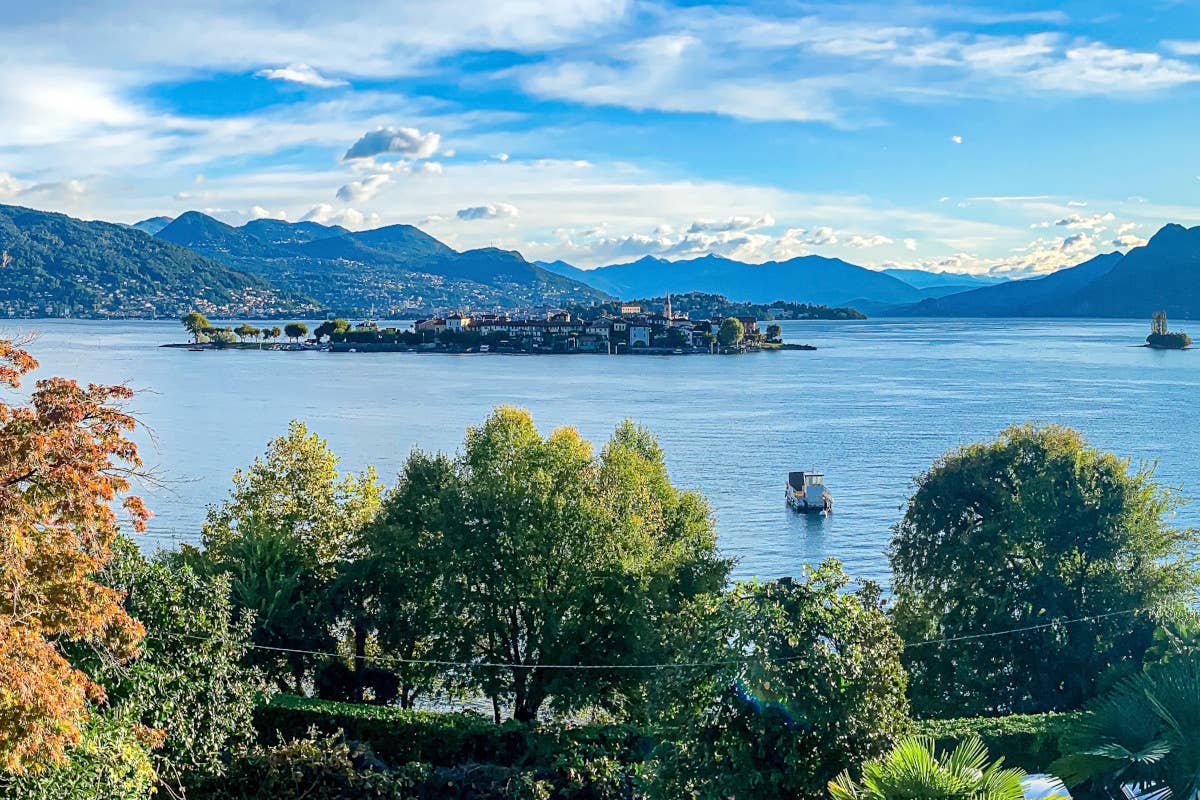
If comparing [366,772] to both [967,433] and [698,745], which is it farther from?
[967,433]

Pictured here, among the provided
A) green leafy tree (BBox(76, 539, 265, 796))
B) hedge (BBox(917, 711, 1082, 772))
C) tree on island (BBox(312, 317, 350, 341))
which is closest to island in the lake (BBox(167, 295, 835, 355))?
tree on island (BBox(312, 317, 350, 341))

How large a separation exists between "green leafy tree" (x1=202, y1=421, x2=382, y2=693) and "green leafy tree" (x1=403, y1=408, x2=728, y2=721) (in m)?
1.98

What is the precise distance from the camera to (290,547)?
60.6 feet

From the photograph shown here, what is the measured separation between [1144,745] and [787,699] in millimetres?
3295

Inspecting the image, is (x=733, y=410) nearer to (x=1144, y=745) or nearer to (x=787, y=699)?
(x=1144, y=745)

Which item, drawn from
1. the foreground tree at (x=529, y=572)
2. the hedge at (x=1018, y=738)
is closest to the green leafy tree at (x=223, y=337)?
the foreground tree at (x=529, y=572)

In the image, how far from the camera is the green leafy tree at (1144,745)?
9.05 meters

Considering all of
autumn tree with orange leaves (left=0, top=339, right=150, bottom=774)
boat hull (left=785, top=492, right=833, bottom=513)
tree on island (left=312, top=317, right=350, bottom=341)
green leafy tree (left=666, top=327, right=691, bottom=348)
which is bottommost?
boat hull (left=785, top=492, right=833, bottom=513)

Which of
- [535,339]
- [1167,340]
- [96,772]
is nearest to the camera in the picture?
[96,772]

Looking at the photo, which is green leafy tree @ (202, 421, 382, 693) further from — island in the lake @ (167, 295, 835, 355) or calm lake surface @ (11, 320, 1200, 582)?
island in the lake @ (167, 295, 835, 355)

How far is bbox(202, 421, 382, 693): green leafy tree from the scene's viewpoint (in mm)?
17297

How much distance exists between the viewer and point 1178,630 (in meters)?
14.4

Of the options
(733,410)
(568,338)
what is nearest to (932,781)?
(733,410)

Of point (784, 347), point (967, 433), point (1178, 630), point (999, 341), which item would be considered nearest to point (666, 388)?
point (967, 433)
